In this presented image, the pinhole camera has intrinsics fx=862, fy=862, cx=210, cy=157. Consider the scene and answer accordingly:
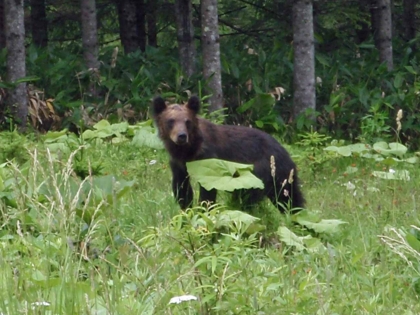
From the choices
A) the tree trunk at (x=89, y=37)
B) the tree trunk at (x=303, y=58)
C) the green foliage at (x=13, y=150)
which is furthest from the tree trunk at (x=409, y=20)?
the green foliage at (x=13, y=150)

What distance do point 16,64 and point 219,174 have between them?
806cm

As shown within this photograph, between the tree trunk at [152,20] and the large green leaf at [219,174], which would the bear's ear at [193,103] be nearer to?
the large green leaf at [219,174]

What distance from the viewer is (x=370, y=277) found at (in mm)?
5078

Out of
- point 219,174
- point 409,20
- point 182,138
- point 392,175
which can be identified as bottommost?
point 392,175

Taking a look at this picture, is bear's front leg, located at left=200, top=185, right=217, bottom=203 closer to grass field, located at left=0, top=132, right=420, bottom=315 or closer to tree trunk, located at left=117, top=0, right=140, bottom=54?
grass field, located at left=0, top=132, right=420, bottom=315

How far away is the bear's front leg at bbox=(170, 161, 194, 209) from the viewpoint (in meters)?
8.07

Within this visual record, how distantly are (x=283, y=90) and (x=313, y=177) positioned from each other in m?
5.06

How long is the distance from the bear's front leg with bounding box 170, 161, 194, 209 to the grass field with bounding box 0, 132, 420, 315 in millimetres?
127

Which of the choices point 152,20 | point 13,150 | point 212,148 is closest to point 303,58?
point 13,150

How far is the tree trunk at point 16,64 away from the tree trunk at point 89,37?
2.12 metres

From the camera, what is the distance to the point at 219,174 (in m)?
7.19

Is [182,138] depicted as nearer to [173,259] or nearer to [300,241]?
[300,241]

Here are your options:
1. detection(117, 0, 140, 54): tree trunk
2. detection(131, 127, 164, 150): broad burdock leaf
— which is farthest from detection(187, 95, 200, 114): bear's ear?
detection(117, 0, 140, 54): tree trunk

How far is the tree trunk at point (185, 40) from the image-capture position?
56.2 ft
